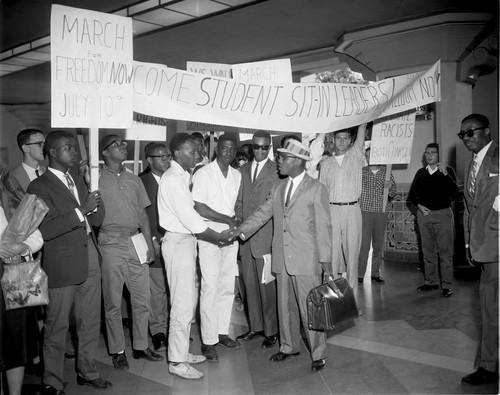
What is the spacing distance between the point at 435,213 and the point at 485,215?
354 cm

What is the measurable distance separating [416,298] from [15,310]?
5.28 meters

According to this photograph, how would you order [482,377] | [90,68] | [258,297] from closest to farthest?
[482,377] → [90,68] → [258,297]

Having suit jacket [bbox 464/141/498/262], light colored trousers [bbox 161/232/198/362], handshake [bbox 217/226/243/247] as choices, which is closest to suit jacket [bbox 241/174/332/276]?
handshake [bbox 217/226/243/247]

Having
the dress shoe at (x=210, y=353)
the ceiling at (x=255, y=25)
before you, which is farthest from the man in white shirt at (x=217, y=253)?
the ceiling at (x=255, y=25)

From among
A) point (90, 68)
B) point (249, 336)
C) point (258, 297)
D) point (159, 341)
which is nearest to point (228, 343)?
point (249, 336)

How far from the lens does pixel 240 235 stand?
15.4 ft

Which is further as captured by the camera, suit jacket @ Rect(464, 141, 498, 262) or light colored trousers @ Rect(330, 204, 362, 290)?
light colored trousers @ Rect(330, 204, 362, 290)

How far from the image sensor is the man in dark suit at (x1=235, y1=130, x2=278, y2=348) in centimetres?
511

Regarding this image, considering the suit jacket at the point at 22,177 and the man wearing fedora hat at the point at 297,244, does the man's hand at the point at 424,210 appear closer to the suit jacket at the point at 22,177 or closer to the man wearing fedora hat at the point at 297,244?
the man wearing fedora hat at the point at 297,244

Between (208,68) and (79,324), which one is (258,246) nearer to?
(79,324)

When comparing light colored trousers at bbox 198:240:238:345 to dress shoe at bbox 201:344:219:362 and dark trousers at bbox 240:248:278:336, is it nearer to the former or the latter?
dress shoe at bbox 201:344:219:362

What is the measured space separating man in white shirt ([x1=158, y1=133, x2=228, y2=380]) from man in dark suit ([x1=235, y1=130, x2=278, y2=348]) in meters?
0.98

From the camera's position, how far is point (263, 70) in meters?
5.78

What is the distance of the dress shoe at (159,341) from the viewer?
4982 mm
